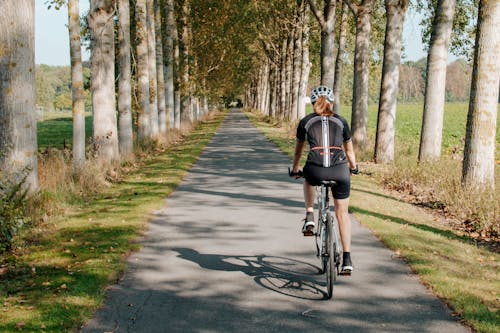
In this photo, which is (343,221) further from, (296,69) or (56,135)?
(56,135)

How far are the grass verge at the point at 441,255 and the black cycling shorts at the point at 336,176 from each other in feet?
4.82

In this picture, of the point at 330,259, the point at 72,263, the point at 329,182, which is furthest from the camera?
the point at 72,263

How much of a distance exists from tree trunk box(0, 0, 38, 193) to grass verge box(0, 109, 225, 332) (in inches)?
50.6

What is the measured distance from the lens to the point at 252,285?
240 inches

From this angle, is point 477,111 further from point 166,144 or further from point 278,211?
point 166,144

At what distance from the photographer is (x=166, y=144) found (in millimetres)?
24656

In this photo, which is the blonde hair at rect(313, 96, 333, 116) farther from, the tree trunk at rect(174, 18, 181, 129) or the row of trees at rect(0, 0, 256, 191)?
the tree trunk at rect(174, 18, 181, 129)

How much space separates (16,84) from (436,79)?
10.0m

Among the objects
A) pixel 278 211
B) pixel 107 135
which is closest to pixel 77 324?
pixel 278 211

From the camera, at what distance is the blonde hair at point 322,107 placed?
5.79m

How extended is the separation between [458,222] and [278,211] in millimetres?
3339

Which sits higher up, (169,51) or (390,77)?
(169,51)

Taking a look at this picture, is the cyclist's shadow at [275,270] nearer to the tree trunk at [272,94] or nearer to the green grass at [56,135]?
the green grass at [56,135]

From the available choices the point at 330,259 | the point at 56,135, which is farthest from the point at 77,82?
the point at 56,135
